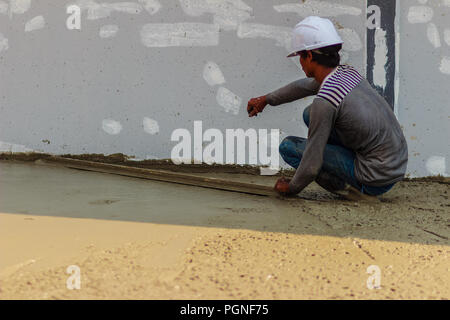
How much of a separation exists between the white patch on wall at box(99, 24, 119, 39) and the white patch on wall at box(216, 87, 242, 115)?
92 centimetres

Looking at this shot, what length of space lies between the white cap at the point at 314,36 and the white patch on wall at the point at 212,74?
1241mm

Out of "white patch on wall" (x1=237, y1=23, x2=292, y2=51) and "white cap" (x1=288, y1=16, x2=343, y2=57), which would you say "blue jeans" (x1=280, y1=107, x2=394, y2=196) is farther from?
"white patch on wall" (x1=237, y1=23, x2=292, y2=51)

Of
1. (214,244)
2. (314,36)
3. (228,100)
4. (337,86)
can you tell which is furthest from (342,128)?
(228,100)

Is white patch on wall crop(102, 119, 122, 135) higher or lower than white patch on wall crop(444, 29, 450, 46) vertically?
lower

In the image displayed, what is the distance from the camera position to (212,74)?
3947 millimetres

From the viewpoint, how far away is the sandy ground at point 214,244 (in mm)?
1762

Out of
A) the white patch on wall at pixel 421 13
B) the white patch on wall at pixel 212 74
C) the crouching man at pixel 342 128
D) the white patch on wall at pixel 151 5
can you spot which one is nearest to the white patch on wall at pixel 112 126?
the white patch on wall at pixel 212 74

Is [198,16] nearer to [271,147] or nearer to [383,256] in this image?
[271,147]

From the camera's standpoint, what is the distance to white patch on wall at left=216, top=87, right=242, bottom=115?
13.0ft

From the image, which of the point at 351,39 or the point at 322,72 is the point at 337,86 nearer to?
the point at 322,72

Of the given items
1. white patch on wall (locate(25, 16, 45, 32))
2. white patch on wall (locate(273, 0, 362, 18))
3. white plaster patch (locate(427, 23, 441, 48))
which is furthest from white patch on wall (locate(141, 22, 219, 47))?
white plaster patch (locate(427, 23, 441, 48))

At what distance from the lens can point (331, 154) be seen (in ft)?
9.66

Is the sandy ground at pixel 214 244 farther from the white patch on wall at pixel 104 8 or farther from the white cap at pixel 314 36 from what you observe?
the white patch on wall at pixel 104 8
